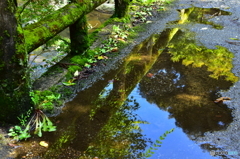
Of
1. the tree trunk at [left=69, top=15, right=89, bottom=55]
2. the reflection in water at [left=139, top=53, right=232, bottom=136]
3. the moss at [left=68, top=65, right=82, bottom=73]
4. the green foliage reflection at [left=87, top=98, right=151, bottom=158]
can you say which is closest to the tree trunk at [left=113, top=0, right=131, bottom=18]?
the tree trunk at [left=69, top=15, right=89, bottom=55]

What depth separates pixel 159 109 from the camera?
12.4 ft

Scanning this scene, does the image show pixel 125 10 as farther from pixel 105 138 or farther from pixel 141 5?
pixel 105 138

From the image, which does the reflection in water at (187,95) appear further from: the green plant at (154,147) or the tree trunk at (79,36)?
the tree trunk at (79,36)

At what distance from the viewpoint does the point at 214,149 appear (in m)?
3.01

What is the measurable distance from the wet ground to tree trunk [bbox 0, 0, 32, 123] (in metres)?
0.44

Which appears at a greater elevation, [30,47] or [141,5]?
[30,47]

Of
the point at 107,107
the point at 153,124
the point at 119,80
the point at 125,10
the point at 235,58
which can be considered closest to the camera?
the point at 153,124

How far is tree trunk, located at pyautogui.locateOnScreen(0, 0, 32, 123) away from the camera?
2.89 m

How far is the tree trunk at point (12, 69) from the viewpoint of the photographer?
2.89m

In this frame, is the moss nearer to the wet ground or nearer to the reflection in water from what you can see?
the wet ground

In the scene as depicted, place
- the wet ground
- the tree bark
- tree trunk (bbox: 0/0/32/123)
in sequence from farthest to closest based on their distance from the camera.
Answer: the tree bark
the wet ground
tree trunk (bbox: 0/0/32/123)

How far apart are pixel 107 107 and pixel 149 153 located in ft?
3.35

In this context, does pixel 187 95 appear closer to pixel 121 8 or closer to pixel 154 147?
pixel 154 147

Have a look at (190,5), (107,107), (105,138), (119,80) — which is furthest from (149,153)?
(190,5)
